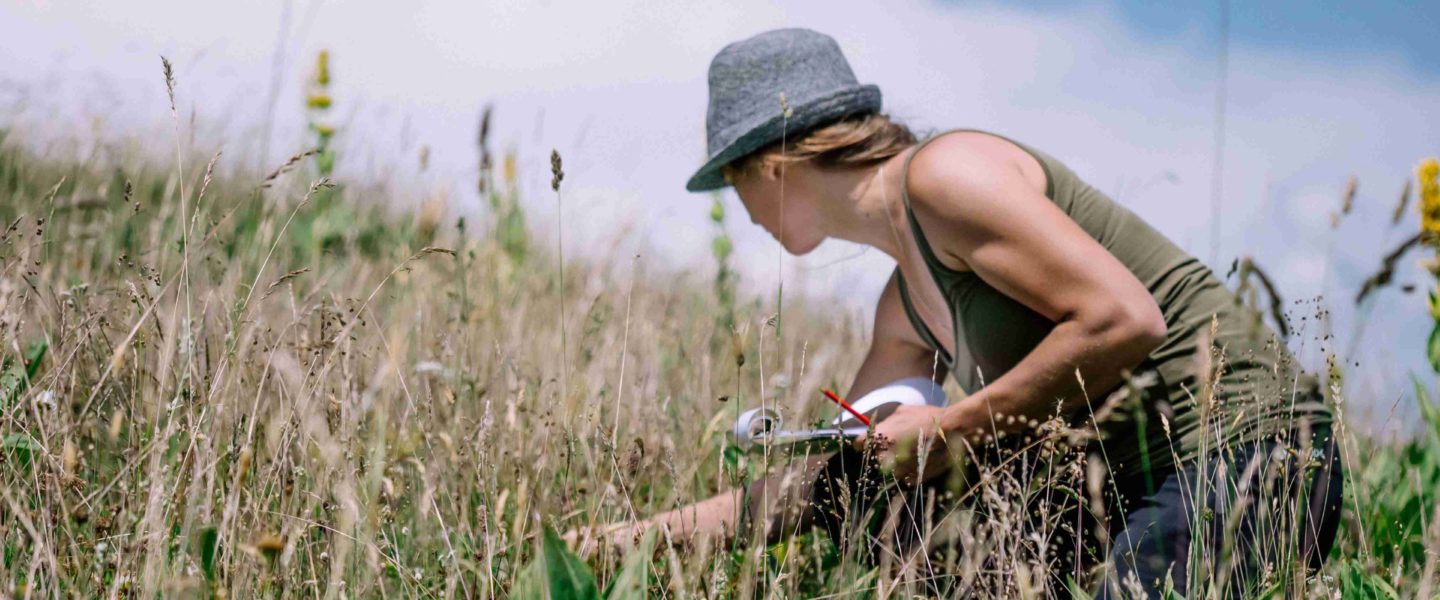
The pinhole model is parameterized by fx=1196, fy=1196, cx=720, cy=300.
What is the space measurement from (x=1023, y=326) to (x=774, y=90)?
64 cm

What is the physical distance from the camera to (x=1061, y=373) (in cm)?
191

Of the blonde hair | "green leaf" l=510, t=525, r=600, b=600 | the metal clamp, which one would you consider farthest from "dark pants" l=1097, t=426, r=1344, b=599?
"green leaf" l=510, t=525, r=600, b=600

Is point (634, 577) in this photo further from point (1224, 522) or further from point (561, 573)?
point (1224, 522)

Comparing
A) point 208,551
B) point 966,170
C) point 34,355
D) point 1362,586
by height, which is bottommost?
point 1362,586

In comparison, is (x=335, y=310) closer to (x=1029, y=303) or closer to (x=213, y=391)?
(x=213, y=391)

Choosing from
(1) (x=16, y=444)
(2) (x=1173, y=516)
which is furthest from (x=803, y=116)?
(1) (x=16, y=444)

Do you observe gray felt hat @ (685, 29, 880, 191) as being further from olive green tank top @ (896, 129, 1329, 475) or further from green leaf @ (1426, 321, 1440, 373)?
green leaf @ (1426, 321, 1440, 373)

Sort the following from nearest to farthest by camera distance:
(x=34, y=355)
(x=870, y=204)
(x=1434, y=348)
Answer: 1. (x=34, y=355)
2. (x=870, y=204)
3. (x=1434, y=348)

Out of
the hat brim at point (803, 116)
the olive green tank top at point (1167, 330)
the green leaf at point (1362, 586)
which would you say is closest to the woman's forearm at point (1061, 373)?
the olive green tank top at point (1167, 330)

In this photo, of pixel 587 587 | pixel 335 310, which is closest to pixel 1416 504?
pixel 587 587

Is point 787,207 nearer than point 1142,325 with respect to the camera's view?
No

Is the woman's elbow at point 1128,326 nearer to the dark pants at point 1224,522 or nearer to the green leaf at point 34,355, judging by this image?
the dark pants at point 1224,522

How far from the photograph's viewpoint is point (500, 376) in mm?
2521

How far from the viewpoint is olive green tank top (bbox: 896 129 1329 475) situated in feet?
Answer: 6.75
